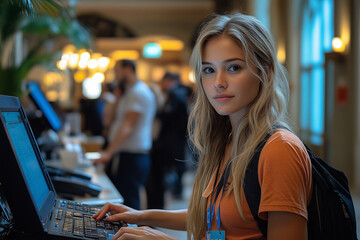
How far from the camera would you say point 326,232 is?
1.25 m

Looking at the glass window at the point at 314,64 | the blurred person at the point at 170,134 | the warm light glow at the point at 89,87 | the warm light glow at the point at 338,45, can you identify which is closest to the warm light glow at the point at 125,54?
the warm light glow at the point at 89,87

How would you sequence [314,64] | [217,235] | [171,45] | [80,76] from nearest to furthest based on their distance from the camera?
[217,235] < [314,64] < [80,76] < [171,45]

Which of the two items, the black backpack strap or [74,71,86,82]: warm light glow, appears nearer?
the black backpack strap

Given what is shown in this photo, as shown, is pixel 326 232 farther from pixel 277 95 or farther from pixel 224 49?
pixel 224 49

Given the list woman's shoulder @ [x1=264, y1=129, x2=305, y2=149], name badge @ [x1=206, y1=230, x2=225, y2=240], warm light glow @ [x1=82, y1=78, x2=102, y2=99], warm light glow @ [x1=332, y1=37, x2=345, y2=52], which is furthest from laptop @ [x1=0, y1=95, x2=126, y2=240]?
warm light glow @ [x1=82, y1=78, x2=102, y2=99]

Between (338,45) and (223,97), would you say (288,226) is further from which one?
(338,45)

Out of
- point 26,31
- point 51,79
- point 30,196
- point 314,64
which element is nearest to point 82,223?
point 30,196

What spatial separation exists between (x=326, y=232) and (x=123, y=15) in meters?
15.2

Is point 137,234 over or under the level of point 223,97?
under

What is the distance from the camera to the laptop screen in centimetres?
120

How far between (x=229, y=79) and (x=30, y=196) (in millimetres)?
602

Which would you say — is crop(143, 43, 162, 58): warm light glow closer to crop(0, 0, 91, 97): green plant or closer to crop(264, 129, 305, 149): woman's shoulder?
crop(0, 0, 91, 97): green plant

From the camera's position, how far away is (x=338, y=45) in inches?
302

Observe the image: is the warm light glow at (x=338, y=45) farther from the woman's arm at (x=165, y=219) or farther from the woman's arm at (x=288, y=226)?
the woman's arm at (x=288, y=226)
